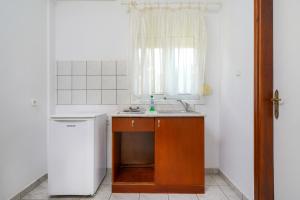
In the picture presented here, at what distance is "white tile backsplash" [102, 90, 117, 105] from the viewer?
271cm

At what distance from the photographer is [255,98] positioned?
1720 millimetres

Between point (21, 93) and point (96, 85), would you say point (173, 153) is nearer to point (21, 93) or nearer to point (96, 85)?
point (96, 85)

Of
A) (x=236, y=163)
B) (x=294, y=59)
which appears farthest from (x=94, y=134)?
(x=294, y=59)

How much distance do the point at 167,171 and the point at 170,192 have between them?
24cm

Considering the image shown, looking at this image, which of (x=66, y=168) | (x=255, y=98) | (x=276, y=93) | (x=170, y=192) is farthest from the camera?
(x=170, y=192)

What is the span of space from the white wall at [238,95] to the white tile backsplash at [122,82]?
1.29 metres

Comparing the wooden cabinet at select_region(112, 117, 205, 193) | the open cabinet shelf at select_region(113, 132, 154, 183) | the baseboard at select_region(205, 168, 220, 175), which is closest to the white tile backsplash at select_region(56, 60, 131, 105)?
the open cabinet shelf at select_region(113, 132, 154, 183)

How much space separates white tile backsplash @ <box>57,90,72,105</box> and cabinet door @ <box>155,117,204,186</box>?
1.38m

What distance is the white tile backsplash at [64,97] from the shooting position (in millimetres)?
2715

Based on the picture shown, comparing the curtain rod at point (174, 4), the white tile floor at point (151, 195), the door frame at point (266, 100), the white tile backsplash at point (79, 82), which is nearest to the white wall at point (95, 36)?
the curtain rod at point (174, 4)

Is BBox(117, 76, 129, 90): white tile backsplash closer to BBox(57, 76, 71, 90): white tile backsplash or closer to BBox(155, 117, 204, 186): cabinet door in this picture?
BBox(57, 76, 71, 90): white tile backsplash

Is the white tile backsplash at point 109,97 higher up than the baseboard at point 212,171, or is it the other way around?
the white tile backsplash at point 109,97

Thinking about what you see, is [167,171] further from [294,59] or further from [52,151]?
[294,59]

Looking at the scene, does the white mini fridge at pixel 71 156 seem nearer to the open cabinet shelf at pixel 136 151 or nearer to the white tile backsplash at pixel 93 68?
the open cabinet shelf at pixel 136 151
